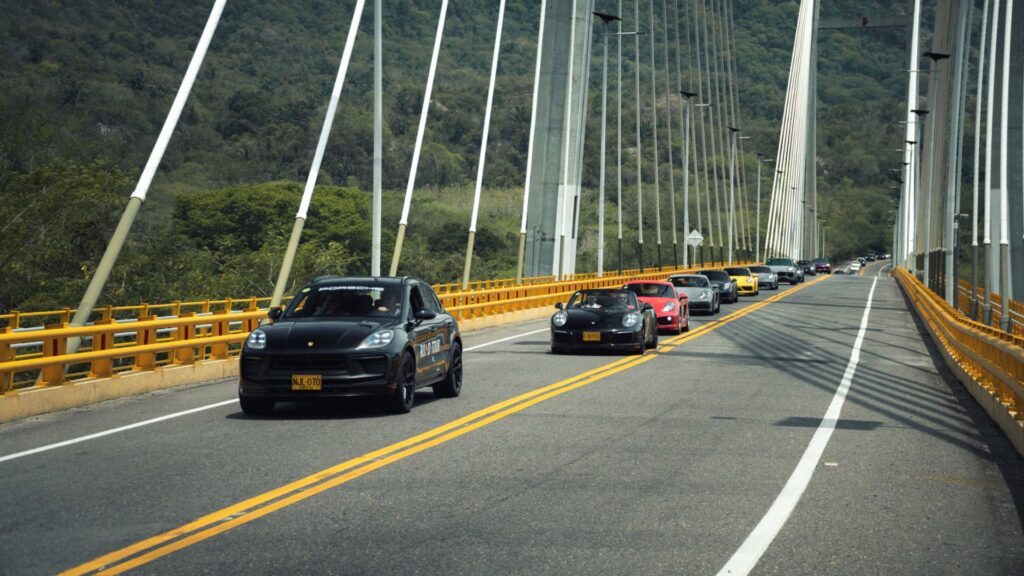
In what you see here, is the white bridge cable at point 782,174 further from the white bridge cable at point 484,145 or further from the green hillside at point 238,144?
the white bridge cable at point 484,145

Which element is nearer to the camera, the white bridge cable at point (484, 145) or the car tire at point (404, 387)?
the car tire at point (404, 387)

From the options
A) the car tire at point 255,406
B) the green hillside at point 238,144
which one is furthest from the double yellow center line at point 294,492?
the green hillside at point 238,144

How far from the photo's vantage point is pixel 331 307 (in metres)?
14.4

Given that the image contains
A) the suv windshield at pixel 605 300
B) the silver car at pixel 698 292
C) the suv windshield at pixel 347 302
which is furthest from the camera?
the silver car at pixel 698 292

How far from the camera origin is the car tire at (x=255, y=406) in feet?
43.5

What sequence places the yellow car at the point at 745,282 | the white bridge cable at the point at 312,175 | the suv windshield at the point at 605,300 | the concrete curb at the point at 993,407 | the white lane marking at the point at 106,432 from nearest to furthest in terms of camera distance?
the white lane marking at the point at 106,432 < the concrete curb at the point at 993,407 < the white bridge cable at the point at 312,175 < the suv windshield at the point at 605,300 < the yellow car at the point at 745,282

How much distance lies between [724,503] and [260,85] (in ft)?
445

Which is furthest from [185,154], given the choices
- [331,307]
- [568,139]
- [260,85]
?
[331,307]

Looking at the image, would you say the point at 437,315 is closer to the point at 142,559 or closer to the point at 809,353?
the point at 142,559

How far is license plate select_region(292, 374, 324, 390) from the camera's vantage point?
42.5 ft

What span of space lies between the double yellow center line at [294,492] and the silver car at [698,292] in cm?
2361

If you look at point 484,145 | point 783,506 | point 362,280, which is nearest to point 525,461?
point 783,506

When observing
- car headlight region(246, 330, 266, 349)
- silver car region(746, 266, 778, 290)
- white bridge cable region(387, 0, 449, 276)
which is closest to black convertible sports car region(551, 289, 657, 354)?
white bridge cable region(387, 0, 449, 276)

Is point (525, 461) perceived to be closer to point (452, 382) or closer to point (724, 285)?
point (452, 382)
